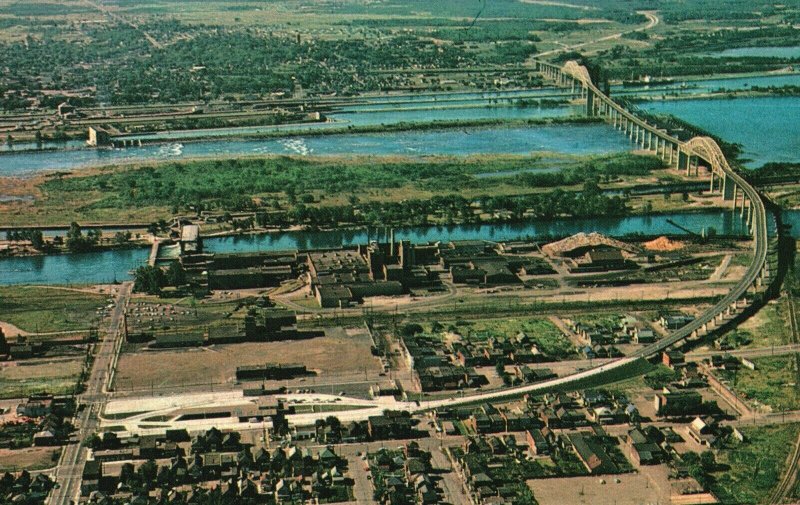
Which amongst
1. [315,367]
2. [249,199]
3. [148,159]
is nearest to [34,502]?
[315,367]

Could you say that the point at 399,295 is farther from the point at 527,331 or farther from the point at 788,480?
the point at 788,480

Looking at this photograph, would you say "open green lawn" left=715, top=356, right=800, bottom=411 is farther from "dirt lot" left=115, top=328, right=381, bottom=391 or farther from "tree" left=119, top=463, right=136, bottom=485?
"tree" left=119, top=463, right=136, bottom=485

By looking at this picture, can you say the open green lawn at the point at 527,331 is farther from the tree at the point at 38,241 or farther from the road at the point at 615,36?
the road at the point at 615,36

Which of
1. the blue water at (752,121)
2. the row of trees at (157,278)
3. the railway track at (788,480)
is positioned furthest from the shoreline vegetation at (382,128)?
the railway track at (788,480)

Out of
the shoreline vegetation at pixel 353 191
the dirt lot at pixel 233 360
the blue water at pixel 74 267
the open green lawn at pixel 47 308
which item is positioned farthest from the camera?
the shoreline vegetation at pixel 353 191

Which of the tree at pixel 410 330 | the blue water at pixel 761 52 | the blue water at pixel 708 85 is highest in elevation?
the blue water at pixel 761 52
